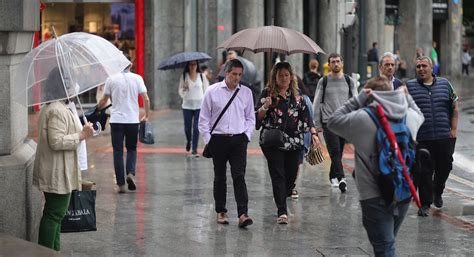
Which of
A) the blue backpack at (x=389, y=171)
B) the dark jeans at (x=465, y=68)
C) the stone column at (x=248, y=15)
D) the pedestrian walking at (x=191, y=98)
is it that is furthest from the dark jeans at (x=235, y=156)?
the dark jeans at (x=465, y=68)

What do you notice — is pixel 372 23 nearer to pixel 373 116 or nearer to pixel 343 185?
pixel 343 185

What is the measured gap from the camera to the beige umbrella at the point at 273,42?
11.5m

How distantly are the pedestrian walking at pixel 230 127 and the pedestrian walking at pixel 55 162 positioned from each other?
7.23 ft

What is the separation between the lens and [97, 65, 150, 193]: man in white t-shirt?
514 inches

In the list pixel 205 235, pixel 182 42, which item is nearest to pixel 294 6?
pixel 182 42

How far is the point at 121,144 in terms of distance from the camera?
13.1 m

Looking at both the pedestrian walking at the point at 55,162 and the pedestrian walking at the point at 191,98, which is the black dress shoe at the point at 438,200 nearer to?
the pedestrian walking at the point at 55,162

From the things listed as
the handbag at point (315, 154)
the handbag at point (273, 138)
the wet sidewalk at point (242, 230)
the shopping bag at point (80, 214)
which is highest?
the handbag at point (273, 138)

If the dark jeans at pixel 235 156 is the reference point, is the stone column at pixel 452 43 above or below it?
above

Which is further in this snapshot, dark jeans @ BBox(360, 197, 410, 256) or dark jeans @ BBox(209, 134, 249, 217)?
dark jeans @ BBox(209, 134, 249, 217)

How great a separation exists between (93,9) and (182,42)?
258cm

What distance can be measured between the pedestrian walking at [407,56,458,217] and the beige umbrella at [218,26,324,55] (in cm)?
116

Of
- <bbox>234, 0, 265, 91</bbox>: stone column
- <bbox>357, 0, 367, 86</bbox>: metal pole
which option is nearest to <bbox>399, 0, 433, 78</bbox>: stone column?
<bbox>234, 0, 265, 91</bbox>: stone column

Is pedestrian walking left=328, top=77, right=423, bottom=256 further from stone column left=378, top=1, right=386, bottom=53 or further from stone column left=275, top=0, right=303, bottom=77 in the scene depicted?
A: stone column left=378, top=1, right=386, bottom=53
